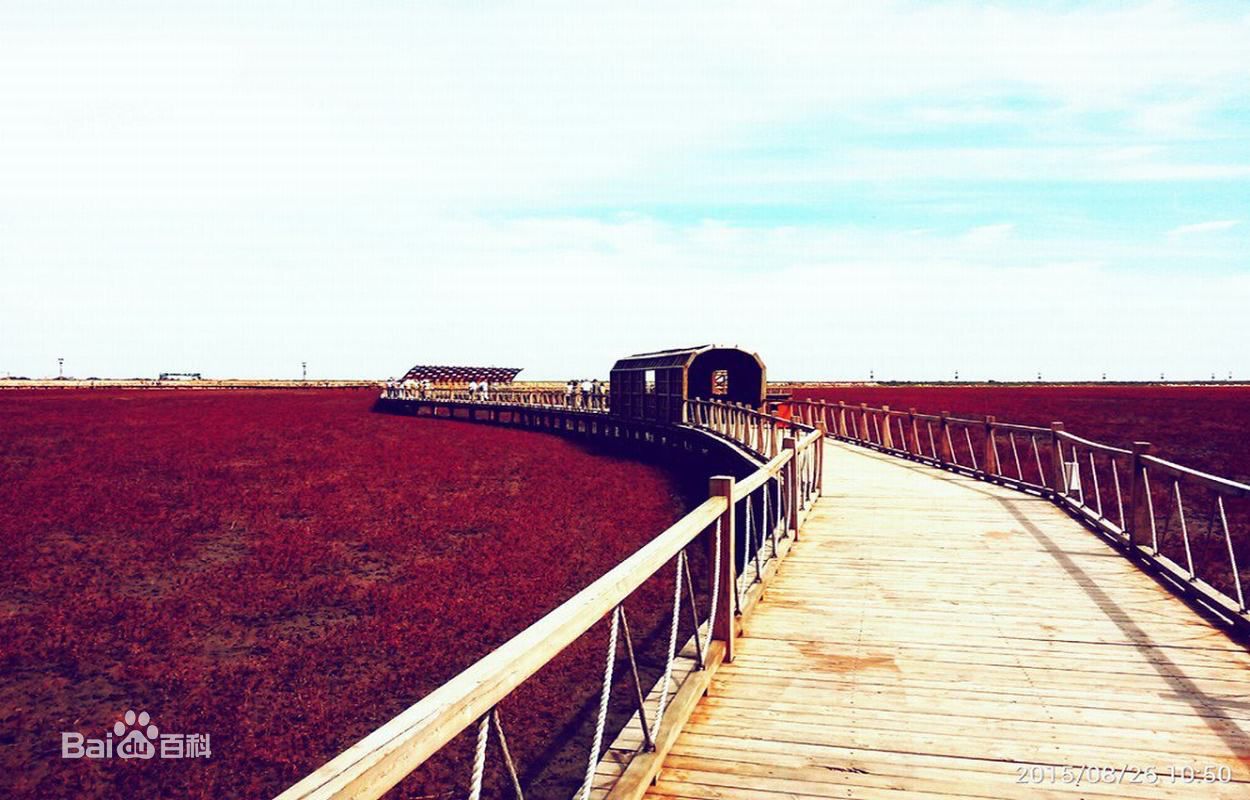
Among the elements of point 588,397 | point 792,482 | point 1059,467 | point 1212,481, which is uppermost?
point 588,397

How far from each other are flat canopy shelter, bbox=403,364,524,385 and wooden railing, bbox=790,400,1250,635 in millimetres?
44113

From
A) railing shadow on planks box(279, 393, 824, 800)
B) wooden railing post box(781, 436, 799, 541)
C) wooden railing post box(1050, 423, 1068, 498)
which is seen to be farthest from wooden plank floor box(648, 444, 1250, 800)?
wooden railing post box(1050, 423, 1068, 498)

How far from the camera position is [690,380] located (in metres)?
28.3

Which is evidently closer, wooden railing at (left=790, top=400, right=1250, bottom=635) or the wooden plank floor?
the wooden plank floor

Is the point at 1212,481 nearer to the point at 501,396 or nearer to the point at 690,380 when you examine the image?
the point at 690,380

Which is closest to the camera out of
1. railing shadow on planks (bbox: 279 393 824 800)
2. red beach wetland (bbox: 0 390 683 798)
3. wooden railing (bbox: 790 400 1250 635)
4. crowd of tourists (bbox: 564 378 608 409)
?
railing shadow on planks (bbox: 279 393 824 800)

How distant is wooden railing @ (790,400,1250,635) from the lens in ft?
23.3

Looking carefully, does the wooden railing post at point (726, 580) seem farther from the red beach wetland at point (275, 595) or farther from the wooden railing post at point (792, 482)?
the wooden railing post at point (792, 482)

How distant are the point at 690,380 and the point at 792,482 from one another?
61.5 ft

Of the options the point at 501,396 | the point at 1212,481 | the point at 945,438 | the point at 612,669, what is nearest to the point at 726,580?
the point at 612,669

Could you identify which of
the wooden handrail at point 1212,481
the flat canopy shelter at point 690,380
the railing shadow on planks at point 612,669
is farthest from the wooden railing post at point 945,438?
the flat canopy shelter at point 690,380

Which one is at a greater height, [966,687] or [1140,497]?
[1140,497]

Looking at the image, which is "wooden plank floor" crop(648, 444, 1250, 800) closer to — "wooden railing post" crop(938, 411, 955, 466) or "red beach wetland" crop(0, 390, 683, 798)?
"red beach wetland" crop(0, 390, 683, 798)

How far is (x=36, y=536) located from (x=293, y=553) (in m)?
5.77
